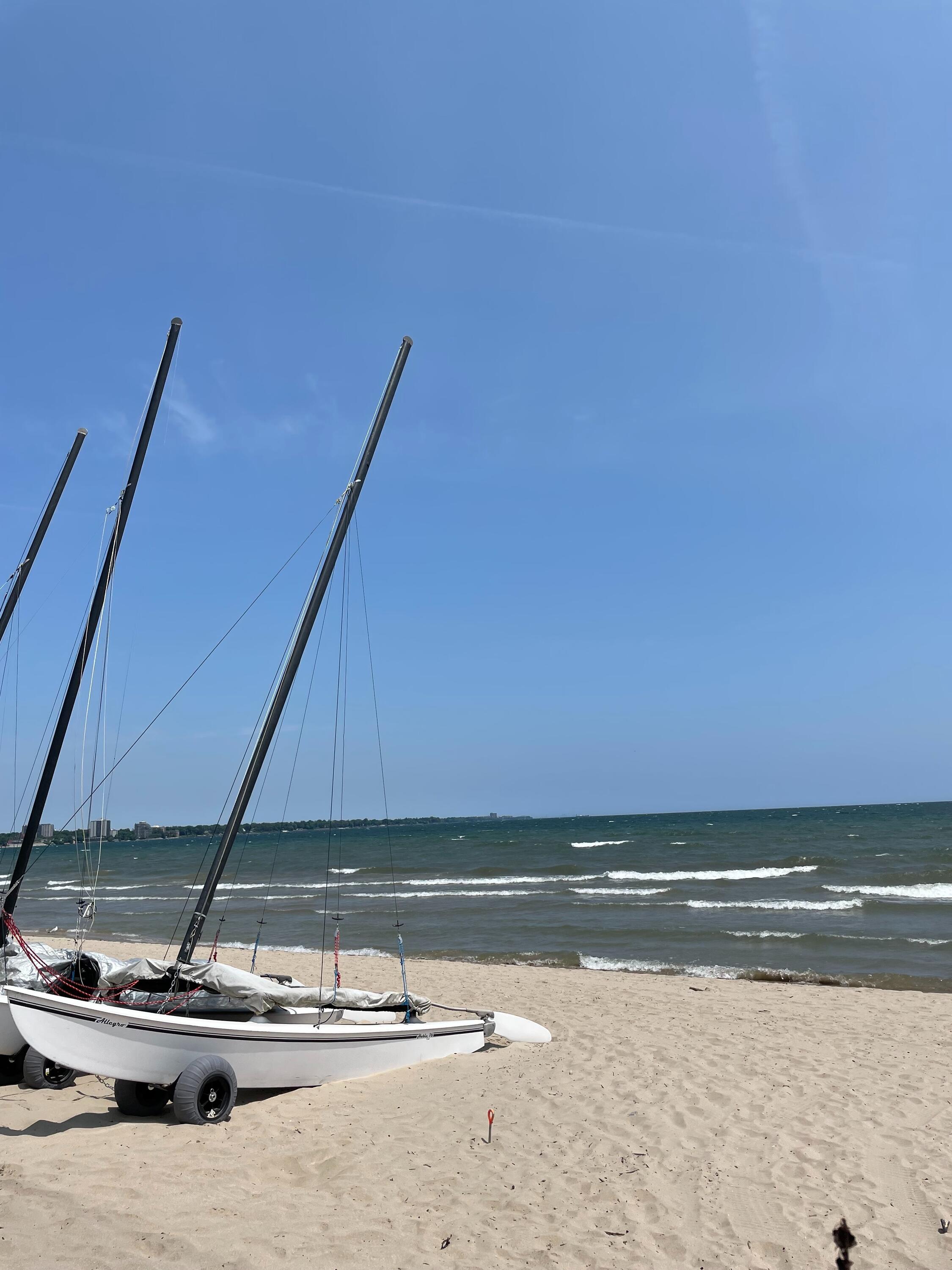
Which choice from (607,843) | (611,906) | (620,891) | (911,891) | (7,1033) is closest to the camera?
(7,1033)

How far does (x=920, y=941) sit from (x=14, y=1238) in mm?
20189

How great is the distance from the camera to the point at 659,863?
152 ft

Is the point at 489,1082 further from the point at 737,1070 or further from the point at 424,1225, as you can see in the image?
the point at 424,1225

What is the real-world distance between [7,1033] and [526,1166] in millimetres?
5799

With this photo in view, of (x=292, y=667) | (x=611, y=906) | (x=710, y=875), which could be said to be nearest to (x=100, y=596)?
(x=292, y=667)

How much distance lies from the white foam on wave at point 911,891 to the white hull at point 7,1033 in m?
27.3

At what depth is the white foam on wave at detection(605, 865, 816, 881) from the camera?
37219 mm

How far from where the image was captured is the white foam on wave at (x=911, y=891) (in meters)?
28.4

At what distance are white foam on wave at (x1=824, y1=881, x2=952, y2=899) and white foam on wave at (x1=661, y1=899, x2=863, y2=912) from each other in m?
2.26

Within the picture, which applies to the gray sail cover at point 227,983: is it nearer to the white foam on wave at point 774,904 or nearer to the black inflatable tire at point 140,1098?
the black inflatable tire at point 140,1098

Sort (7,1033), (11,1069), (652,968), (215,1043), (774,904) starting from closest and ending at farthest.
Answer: (215,1043)
(7,1033)
(11,1069)
(652,968)
(774,904)

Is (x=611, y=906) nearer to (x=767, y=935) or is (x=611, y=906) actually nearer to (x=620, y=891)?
(x=620, y=891)

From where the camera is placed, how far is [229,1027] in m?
8.25

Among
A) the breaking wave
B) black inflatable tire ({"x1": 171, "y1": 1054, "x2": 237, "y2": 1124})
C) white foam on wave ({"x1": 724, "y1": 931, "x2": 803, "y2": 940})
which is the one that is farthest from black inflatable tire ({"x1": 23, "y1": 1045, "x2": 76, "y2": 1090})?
the breaking wave
